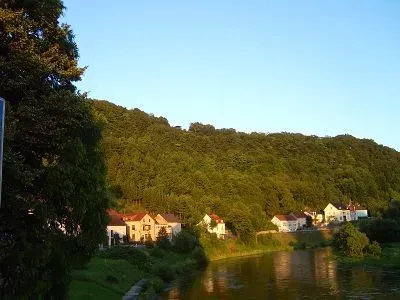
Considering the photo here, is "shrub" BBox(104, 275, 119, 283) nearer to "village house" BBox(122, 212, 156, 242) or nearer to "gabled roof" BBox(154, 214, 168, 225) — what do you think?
"village house" BBox(122, 212, 156, 242)

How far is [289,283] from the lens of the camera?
43.1 metres

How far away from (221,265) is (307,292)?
86.6 feet

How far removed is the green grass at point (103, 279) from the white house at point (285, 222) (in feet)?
260

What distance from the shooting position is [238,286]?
138ft

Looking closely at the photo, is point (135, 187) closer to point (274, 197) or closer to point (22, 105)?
point (274, 197)

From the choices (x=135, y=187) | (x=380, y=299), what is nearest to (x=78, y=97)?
(x=380, y=299)

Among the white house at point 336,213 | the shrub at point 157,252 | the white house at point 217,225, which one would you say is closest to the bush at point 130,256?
the shrub at point 157,252

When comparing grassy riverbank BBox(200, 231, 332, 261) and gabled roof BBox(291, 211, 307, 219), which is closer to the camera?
grassy riverbank BBox(200, 231, 332, 261)

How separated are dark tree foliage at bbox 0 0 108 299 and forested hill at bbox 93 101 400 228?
6569 centimetres

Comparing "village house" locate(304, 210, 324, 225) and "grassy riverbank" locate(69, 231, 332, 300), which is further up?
"village house" locate(304, 210, 324, 225)

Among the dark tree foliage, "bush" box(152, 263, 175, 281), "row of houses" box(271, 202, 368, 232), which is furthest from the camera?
"row of houses" box(271, 202, 368, 232)

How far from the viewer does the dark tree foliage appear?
1365 cm

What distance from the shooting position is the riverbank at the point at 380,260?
5588cm

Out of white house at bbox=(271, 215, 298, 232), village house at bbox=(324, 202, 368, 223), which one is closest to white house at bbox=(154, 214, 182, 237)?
white house at bbox=(271, 215, 298, 232)
